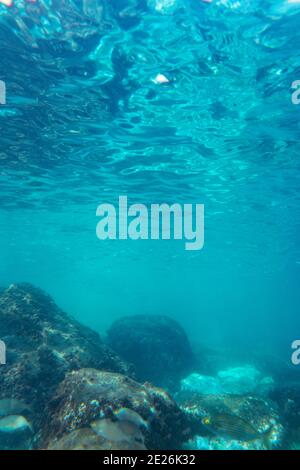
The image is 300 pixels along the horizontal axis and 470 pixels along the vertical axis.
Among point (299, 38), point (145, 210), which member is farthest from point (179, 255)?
point (299, 38)

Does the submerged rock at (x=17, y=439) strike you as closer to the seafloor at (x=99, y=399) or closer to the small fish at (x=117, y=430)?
the seafloor at (x=99, y=399)

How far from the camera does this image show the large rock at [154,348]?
1631 cm

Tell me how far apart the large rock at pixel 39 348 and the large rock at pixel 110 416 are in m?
1.90

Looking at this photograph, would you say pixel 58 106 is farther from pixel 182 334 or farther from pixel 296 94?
pixel 182 334

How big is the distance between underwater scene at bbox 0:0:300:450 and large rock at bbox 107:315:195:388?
0.09 metres

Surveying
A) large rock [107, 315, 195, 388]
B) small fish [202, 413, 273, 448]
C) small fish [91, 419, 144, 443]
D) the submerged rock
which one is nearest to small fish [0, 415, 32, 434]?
the submerged rock

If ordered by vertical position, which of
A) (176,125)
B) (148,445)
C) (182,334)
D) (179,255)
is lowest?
(182,334)

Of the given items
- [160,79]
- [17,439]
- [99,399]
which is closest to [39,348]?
[17,439]

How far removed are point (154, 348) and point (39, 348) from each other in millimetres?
8290

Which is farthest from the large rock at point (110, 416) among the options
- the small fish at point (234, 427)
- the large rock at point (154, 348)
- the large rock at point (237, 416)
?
the large rock at point (154, 348)

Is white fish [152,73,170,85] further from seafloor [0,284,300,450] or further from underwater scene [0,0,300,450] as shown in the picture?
seafloor [0,284,300,450]

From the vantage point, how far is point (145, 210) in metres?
27.0
